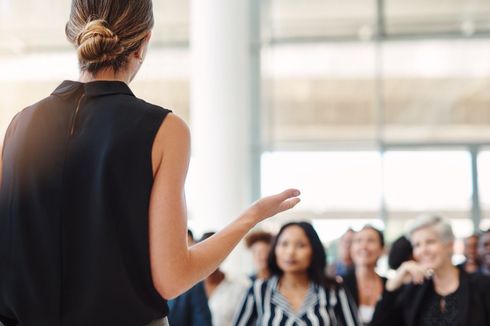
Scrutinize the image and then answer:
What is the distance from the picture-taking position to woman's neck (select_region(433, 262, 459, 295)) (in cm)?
450

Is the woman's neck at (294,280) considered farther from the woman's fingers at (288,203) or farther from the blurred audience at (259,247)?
the woman's fingers at (288,203)

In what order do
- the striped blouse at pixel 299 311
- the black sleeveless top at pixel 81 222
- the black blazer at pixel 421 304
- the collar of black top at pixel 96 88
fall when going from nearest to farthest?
the black sleeveless top at pixel 81 222 → the collar of black top at pixel 96 88 → the black blazer at pixel 421 304 → the striped blouse at pixel 299 311

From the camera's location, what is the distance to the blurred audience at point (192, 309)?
5.11m

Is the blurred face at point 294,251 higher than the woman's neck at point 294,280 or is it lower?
higher

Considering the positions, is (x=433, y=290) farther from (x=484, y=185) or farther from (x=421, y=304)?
(x=484, y=185)

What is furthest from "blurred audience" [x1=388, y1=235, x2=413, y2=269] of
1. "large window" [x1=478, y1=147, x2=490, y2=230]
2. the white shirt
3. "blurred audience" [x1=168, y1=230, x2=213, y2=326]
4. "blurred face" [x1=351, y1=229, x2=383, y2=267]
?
"large window" [x1=478, y1=147, x2=490, y2=230]

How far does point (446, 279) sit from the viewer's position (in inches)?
179

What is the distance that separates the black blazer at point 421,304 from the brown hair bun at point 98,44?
3303mm

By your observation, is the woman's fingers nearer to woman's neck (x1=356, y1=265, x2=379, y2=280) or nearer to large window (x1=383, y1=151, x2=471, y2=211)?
woman's neck (x1=356, y1=265, x2=379, y2=280)

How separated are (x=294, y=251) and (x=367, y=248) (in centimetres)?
122

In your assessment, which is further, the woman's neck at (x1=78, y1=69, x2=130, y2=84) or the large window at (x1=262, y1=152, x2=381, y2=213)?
the large window at (x1=262, y1=152, x2=381, y2=213)

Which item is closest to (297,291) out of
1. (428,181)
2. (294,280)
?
(294,280)

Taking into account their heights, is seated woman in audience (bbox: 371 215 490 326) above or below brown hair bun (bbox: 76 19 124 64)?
below

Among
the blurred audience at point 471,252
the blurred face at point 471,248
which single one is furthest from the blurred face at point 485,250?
the blurred face at point 471,248
